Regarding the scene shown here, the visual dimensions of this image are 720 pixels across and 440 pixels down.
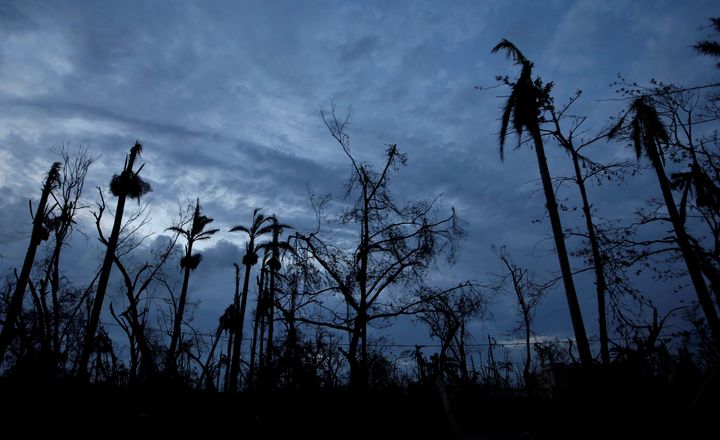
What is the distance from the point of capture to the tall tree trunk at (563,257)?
39.0ft

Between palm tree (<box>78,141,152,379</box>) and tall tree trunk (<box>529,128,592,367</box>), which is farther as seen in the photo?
palm tree (<box>78,141,152,379</box>)

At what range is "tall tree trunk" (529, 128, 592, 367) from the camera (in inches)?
468

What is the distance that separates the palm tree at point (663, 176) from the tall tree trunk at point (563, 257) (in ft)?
11.7

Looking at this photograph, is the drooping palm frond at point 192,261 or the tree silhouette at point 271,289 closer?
the tree silhouette at point 271,289

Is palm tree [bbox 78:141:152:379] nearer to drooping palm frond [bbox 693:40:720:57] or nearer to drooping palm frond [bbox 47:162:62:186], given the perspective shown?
drooping palm frond [bbox 47:162:62:186]

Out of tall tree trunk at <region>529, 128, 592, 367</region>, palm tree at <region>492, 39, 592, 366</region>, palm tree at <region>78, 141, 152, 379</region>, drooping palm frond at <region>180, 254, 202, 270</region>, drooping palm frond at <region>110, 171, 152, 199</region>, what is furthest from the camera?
drooping palm frond at <region>180, 254, 202, 270</region>

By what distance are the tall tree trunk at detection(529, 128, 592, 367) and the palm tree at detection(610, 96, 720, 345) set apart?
3580 millimetres

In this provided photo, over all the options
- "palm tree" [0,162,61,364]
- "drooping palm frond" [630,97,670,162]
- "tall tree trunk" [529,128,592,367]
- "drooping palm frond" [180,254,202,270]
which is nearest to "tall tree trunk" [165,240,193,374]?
"drooping palm frond" [180,254,202,270]

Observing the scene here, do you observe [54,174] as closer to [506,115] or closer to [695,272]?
[506,115]

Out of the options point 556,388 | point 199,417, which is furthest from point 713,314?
point 199,417

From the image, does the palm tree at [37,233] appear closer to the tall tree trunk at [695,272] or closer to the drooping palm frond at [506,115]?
the drooping palm frond at [506,115]

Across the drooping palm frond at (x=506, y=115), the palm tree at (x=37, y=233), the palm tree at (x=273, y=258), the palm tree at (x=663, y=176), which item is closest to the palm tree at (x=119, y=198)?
the palm tree at (x=37, y=233)

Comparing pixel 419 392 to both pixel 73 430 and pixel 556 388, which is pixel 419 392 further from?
pixel 73 430

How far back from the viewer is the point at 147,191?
19.5 meters
